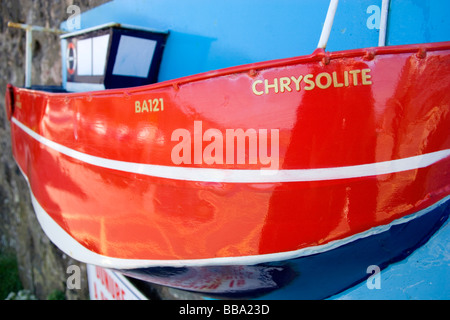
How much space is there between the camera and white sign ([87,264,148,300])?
3.01m

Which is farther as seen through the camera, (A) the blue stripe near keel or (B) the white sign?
(B) the white sign

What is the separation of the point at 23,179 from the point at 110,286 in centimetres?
253

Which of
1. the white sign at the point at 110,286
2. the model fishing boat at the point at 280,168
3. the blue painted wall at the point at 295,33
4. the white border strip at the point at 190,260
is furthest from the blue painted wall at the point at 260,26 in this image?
the white sign at the point at 110,286

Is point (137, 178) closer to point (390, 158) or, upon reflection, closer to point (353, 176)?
point (353, 176)

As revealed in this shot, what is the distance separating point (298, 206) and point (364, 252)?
0.35 m

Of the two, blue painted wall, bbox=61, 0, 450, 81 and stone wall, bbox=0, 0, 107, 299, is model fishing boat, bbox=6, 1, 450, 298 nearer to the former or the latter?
blue painted wall, bbox=61, 0, 450, 81

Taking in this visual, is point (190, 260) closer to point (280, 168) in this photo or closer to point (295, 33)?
point (280, 168)

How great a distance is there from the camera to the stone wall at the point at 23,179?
4172 millimetres

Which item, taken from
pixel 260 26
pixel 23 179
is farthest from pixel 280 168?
pixel 23 179

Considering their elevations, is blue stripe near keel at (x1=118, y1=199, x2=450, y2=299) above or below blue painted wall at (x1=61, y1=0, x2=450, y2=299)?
below

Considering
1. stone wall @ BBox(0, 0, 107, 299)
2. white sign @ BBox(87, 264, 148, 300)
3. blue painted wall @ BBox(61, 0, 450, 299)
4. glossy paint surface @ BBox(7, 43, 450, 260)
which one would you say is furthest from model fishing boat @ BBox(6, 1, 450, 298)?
stone wall @ BBox(0, 0, 107, 299)

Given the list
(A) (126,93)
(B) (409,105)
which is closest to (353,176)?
(B) (409,105)

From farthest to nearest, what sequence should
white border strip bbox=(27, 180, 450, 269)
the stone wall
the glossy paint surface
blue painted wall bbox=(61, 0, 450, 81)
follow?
1. the stone wall
2. blue painted wall bbox=(61, 0, 450, 81)
3. white border strip bbox=(27, 180, 450, 269)
4. the glossy paint surface

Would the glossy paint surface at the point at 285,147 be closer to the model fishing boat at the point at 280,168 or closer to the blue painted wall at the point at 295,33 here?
the model fishing boat at the point at 280,168
